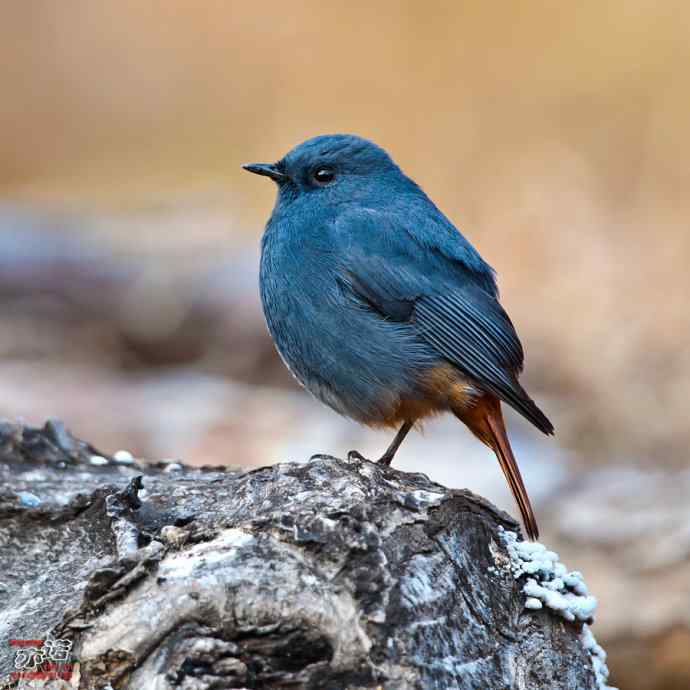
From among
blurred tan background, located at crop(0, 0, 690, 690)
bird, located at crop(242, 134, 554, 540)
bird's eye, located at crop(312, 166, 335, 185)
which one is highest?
blurred tan background, located at crop(0, 0, 690, 690)

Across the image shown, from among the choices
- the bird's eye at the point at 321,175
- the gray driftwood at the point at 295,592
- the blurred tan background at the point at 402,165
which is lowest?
the gray driftwood at the point at 295,592

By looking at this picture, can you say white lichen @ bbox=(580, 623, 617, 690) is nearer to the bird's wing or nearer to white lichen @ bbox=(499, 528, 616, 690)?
white lichen @ bbox=(499, 528, 616, 690)

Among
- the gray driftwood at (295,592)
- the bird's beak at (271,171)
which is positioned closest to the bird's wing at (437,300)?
the bird's beak at (271,171)

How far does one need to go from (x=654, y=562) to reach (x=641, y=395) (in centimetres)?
160

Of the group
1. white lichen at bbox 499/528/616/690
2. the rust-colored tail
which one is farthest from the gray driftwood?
the rust-colored tail

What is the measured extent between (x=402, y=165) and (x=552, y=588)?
508cm

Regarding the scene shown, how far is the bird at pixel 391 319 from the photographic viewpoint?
4613mm

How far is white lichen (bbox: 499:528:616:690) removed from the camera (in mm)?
3562

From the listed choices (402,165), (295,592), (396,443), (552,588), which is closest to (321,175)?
(396,443)

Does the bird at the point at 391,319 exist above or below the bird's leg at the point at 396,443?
above

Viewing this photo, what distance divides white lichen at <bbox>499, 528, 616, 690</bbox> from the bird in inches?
24.8

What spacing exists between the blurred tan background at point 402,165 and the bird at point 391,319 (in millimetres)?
1582

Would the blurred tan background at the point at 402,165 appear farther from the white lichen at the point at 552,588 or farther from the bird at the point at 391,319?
the white lichen at the point at 552,588

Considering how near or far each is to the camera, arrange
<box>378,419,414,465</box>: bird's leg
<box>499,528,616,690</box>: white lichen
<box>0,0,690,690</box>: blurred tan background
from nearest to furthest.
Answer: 1. <box>499,528,616,690</box>: white lichen
2. <box>378,419,414,465</box>: bird's leg
3. <box>0,0,690,690</box>: blurred tan background
